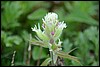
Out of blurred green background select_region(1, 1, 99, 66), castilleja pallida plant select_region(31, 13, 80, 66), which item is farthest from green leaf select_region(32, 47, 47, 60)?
castilleja pallida plant select_region(31, 13, 80, 66)

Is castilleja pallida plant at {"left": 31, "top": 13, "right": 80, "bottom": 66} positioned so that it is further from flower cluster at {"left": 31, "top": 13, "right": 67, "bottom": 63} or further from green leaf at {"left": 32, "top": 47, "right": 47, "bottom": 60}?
green leaf at {"left": 32, "top": 47, "right": 47, "bottom": 60}

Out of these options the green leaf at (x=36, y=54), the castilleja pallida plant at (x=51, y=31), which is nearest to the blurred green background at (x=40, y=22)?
the green leaf at (x=36, y=54)

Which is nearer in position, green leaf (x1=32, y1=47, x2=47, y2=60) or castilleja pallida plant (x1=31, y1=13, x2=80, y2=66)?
castilleja pallida plant (x1=31, y1=13, x2=80, y2=66)

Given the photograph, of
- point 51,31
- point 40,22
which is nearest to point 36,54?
point 40,22

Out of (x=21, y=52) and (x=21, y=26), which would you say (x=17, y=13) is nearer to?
(x=21, y=26)

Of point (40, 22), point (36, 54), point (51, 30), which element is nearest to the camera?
point (51, 30)

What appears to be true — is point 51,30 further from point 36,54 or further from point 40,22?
point 40,22

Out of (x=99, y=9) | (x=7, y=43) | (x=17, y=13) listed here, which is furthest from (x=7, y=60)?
(x=99, y=9)

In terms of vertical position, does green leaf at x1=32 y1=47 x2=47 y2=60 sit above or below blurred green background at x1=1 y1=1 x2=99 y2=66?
below
